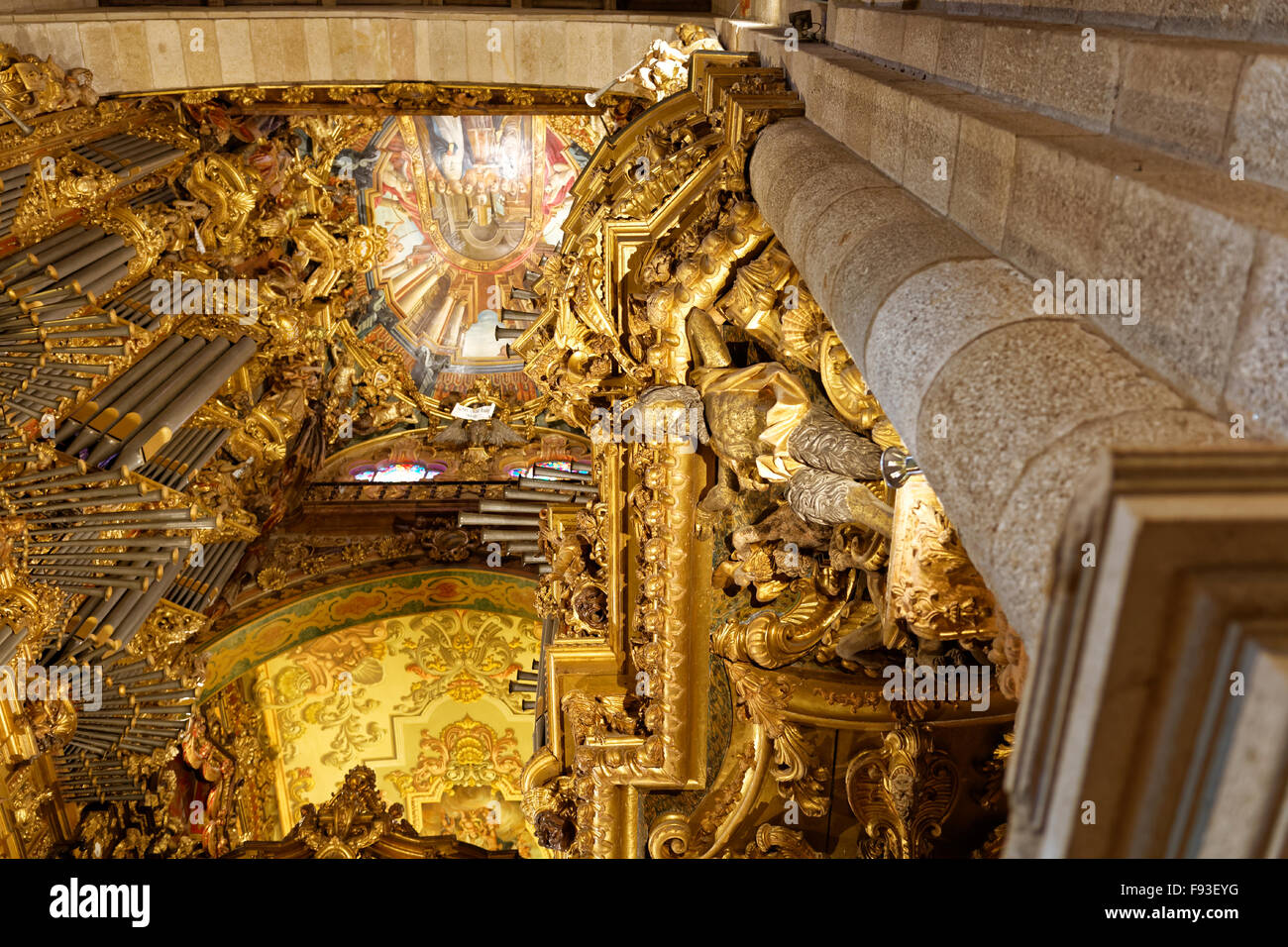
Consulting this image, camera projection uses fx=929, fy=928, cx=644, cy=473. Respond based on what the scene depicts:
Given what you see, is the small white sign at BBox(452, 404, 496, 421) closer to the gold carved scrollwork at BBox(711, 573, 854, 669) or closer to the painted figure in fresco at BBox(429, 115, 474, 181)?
the painted figure in fresco at BBox(429, 115, 474, 181)

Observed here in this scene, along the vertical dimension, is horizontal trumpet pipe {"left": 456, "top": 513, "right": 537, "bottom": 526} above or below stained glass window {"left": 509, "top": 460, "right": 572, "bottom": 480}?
below

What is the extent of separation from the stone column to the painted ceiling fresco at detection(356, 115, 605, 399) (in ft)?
30.2

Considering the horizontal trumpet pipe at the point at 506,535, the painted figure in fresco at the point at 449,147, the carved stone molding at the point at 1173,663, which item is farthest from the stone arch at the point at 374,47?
the carved stone molding at the point at 1173,663

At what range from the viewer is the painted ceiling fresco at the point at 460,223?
1184 cm

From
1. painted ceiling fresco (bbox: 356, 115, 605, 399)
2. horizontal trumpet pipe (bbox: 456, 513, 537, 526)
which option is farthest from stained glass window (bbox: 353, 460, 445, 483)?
horizontal trumpet pipe (bbox: 456, 513, 537, 526)

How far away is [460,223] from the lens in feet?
40.8

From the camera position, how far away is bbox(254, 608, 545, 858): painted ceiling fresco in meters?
11.4

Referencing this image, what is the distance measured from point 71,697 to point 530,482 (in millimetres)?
5795

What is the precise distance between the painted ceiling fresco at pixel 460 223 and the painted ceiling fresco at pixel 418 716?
11.0 feet

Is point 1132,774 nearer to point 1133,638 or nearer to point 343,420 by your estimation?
point 1133,638

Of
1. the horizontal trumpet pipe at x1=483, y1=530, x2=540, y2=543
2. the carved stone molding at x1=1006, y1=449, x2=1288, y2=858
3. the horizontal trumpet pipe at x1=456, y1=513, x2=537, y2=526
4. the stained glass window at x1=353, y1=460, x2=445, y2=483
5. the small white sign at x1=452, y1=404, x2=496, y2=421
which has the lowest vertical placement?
the horizontal trumpet pipe at x1=483, y1=530, x2=540, y2=543

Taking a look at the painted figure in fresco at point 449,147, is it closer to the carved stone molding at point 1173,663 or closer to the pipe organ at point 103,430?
the pipe organ at point 103,430

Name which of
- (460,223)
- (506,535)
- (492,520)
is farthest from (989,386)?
(460,223)

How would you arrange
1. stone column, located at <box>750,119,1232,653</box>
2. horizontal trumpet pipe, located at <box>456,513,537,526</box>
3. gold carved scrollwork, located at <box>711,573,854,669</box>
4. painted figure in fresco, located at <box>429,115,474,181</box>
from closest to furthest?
stone column, located at <box>750,119,1232,653</box> < gold carved scrollwork, located at <box>711,573,854,669</box> < horizontal trumpet pipe, located at <box>456,513,537,526</box> < painted figure in fresco, located at <box>429,115,474,181</box>
